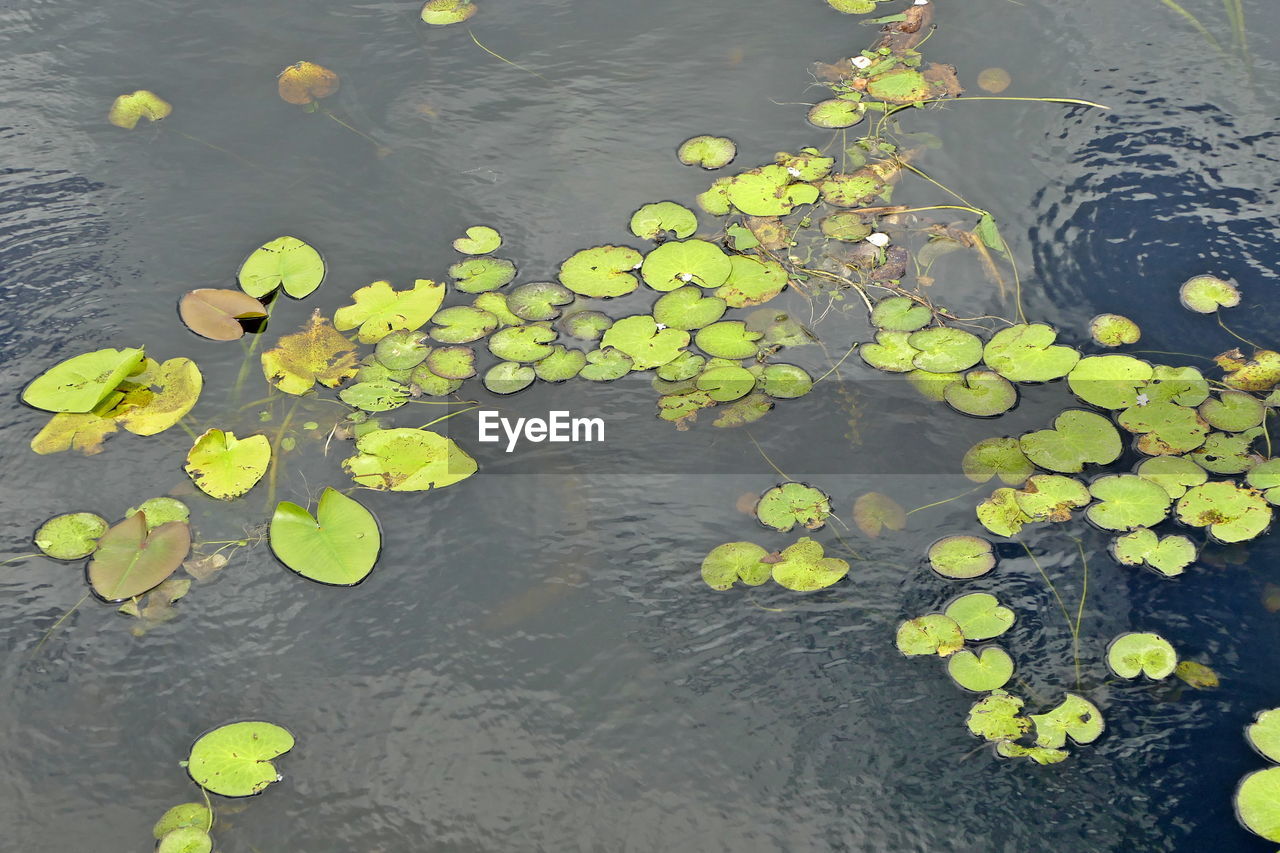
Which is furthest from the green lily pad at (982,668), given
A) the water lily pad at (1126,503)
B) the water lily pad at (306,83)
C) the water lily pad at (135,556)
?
the water lily pad at (306,83)

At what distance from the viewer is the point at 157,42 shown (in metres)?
4.38

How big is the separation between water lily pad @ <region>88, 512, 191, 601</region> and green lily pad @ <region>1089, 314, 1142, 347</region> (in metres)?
2.92

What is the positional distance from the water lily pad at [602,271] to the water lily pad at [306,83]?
1.47m

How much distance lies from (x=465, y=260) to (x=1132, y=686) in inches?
98.9

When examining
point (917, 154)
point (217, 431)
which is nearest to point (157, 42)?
point (217, 431)

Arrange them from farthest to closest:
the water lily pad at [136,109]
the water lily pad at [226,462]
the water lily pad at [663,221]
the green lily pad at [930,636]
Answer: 1. the water lily pad at [136,109]
2. the water lily pad at [663,221]
3. the water lily pad at [226,462]
4. the green lily pad at [930,636]

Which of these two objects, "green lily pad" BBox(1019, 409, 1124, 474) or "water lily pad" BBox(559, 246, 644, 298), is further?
"water lily pad" BBox(559, 246, 644, 298)

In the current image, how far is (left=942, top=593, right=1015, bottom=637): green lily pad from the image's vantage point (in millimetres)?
2672

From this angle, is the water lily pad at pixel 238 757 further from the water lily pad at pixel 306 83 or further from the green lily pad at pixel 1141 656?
the water lily pad at pixel 306 83

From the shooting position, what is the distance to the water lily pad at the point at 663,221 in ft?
11.8

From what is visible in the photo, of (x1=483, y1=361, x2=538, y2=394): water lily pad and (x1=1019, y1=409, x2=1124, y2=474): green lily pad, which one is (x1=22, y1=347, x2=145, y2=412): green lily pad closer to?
(x1=483, y1=361, x2=538, y2=394): water lily pad

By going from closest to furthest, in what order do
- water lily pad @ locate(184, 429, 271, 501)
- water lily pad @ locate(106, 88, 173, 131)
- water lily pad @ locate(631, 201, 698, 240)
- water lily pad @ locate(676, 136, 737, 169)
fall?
water lily pad @ locate(184, 429, 271, 501), water lily pad @ locate(631, 201, 698, 240), water lily pad @ locate(676, 136, 737, 169), water lily pad @ locate(106, 88, 173, 131)

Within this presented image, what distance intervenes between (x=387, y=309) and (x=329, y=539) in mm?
897

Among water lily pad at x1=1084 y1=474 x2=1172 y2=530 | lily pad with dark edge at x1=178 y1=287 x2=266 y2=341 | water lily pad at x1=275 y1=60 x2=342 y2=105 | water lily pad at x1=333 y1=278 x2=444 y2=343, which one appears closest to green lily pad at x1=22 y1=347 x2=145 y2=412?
lily pad with dark edge at x1=178 y1=287 x2=266 y2=341
